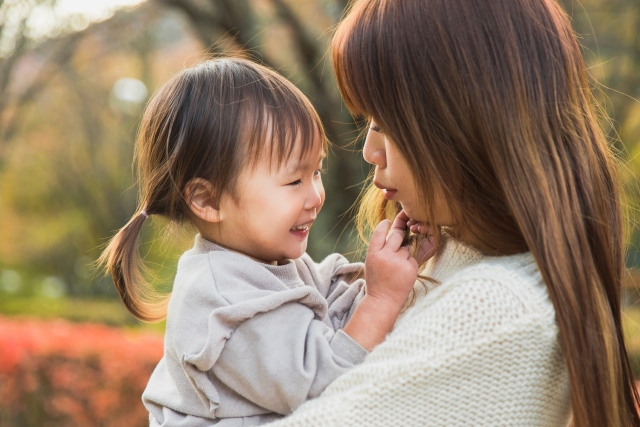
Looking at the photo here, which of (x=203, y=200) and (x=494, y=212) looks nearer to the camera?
(x=494, y=212)

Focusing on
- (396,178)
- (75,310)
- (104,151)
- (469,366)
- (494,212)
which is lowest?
(75,310)

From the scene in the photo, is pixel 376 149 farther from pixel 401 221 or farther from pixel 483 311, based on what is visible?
pixel 483 311

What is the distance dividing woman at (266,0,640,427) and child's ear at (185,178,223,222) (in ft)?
1.42

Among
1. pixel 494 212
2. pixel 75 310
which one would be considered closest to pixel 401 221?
pixel 494 212

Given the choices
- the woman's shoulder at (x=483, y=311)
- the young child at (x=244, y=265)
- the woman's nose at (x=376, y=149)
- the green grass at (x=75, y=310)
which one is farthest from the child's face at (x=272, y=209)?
the green grass at (x=75, y=310)

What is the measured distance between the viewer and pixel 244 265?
169 cm

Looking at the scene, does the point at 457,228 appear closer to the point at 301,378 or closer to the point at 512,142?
the point at 512,142

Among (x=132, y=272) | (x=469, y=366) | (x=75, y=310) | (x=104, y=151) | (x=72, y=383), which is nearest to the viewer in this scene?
(x=469, y=366)

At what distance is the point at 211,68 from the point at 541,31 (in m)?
0.82

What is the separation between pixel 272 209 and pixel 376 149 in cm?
30

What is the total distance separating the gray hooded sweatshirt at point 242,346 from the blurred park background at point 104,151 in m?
0.37

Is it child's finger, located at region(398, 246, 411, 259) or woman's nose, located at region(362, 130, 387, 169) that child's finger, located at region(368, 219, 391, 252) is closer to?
child's finger, located at region(398, 246, 411, 259)

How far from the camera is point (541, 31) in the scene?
1.50 metres

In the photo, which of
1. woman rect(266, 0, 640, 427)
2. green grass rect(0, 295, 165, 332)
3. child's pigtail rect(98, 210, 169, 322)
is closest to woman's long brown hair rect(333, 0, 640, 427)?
woman rect(266, 0, 640, 427)
